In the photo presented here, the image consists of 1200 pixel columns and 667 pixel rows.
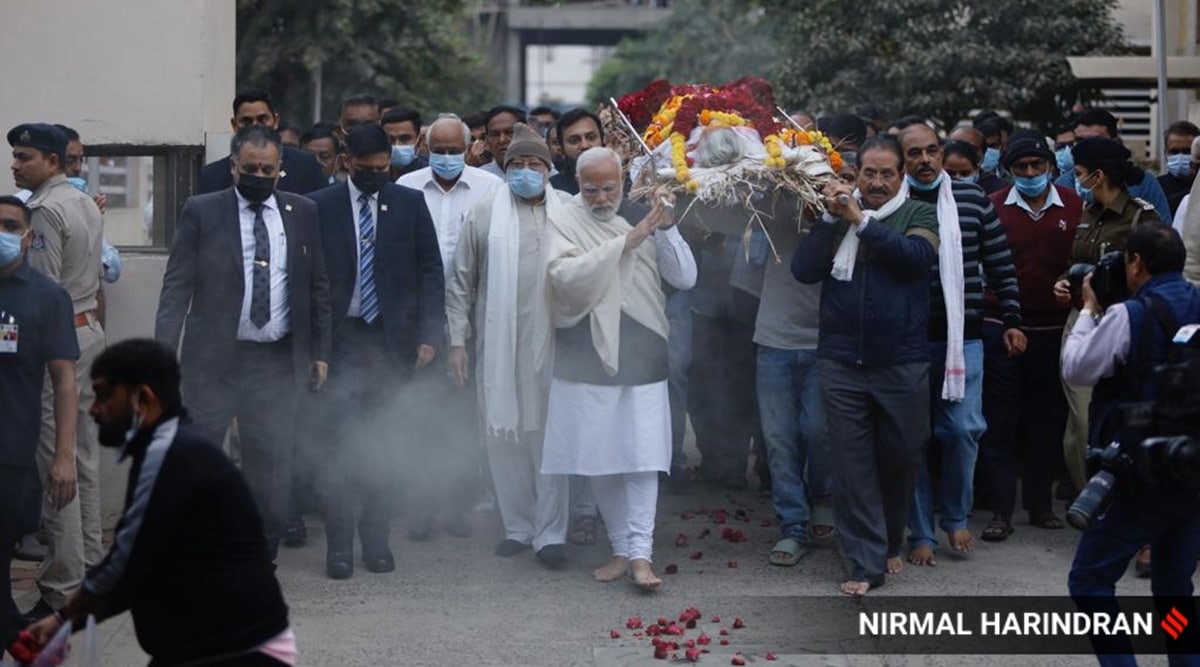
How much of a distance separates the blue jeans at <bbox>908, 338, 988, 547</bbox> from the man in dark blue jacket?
0.47m

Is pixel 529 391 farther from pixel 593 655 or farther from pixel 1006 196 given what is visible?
pixel 1006 196

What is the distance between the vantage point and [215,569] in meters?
4.47

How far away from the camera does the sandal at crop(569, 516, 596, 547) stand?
29.0ft

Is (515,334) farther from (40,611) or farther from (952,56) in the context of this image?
(952,56)

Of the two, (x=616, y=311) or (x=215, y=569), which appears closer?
(x=215, y=569)

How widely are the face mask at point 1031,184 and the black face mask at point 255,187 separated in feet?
13.2

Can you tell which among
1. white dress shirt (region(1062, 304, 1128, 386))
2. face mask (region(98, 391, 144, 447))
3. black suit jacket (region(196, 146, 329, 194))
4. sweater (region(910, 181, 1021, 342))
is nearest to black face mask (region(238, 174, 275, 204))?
black suit jacket (region(196, 146, 329, 194))

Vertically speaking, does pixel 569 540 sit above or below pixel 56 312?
below

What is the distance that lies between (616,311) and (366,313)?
1359 mm

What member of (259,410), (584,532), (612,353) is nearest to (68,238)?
(259,410)

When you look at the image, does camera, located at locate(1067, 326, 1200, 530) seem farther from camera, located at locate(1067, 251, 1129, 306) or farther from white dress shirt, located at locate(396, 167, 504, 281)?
white dress shirt, located at locate(396, 167, 504, 281)

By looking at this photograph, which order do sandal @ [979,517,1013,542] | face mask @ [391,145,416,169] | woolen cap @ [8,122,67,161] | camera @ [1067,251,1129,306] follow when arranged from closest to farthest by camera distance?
camera @ [1067,251,1129,306], woolen cap @ [8,122,67,161], sandal @ [979,517,1013,542], face mask @ [391,145,416,169]

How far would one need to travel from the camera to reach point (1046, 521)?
9047 mm

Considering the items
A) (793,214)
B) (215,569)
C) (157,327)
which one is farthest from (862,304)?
(215,569)
